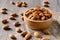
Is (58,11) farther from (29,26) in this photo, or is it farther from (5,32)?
(5,32)

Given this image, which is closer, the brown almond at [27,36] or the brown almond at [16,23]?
→ the brown almond at [27,36]

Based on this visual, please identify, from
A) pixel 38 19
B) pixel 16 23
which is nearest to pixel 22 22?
pixel 16 23

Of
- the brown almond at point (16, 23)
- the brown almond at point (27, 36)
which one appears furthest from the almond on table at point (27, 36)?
the brown almond at point (16, 23)

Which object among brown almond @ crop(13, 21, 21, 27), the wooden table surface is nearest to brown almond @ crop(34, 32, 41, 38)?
the wooden table surface

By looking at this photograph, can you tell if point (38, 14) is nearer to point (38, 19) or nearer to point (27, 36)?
point (38, 19)

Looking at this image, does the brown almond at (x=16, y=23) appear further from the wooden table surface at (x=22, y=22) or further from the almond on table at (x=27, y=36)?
the almond on table at (x=27, y=36)

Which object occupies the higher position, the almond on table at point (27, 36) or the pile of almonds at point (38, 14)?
the pile of almonds at point (38, 14)

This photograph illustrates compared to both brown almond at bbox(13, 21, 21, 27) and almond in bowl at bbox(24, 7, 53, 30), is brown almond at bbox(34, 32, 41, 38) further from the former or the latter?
brown almond at bbox(13, 21, 21, 27)

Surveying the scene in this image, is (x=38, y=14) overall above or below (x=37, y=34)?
above

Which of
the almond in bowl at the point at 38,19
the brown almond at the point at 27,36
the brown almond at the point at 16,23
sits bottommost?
the brown almond at the point at 27,36

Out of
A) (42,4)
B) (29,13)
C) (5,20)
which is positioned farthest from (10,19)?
(42,4)
